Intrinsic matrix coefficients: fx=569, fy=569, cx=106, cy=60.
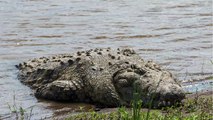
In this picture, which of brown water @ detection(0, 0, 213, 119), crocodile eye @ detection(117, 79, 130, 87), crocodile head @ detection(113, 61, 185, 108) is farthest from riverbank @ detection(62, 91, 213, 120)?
brown water @ detection(0, 0, 213, 119)

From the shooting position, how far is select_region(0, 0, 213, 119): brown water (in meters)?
7.73

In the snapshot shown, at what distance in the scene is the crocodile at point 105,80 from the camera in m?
5.87

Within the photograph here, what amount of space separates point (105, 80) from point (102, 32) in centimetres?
423

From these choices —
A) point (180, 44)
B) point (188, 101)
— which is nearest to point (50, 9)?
point (180, 44)

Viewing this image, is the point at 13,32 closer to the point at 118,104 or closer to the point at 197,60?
the point at 197,60

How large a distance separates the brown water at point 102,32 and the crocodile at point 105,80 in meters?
0.25

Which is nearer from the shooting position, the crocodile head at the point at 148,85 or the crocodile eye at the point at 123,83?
the crocodile head at the point at 148,85

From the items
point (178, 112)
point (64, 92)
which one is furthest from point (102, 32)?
point (178, 112)

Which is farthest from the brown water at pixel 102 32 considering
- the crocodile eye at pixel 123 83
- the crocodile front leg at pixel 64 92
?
the crocodile eye at pixel 123 83

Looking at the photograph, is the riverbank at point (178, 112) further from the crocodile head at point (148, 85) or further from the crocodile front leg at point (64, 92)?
the crocodile front leg at point (64, 92)

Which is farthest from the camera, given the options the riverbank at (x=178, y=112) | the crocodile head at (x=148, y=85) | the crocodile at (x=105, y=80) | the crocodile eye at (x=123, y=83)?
the crocodile eye at (x=123, y=83)

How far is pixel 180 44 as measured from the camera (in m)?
9.61

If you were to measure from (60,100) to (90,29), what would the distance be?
452cm

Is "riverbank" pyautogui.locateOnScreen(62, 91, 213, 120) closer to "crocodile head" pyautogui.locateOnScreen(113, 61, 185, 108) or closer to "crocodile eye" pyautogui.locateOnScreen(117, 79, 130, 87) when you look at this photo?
"crocodile head" pyautogui.locateOnScreen(113, 61, 185, 108)
